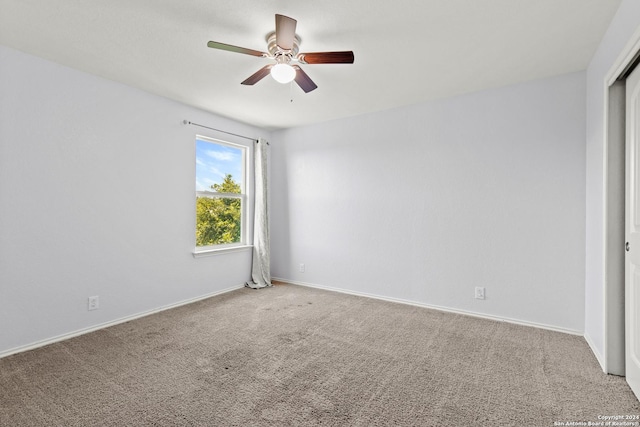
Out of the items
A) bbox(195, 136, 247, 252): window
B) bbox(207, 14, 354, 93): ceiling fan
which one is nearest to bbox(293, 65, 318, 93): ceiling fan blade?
bbox(207, 14, 354, 93): ceiling fan

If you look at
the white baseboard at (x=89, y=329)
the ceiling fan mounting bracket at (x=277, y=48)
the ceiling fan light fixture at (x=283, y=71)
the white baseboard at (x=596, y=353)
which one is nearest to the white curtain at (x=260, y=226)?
the white baseboard at (x=89, y=329)

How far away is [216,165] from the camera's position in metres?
4.16

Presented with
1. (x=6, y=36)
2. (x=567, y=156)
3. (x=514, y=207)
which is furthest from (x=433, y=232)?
(x=6, y=36)

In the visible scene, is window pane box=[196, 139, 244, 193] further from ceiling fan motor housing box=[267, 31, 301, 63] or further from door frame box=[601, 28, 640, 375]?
door frame box=[601, 28, 640, 375]

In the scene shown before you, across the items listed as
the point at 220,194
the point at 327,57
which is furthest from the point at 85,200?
the point at 327,57

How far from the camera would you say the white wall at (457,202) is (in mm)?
2781

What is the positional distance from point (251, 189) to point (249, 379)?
2.95 meters

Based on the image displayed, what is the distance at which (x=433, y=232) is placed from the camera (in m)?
3.43

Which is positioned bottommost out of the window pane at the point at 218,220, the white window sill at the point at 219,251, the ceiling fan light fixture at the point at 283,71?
the white window sill at the point at 219,251

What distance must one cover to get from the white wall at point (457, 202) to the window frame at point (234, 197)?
2.32ft

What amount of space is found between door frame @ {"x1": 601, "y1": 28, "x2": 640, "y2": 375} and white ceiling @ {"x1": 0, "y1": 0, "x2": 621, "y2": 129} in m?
0.58

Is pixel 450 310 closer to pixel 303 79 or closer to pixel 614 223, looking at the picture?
pixel 614 223

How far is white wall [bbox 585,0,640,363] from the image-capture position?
1958 mm

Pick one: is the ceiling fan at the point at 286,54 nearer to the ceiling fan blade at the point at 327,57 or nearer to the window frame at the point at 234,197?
the ceiling fan blade at the point at 327,57
